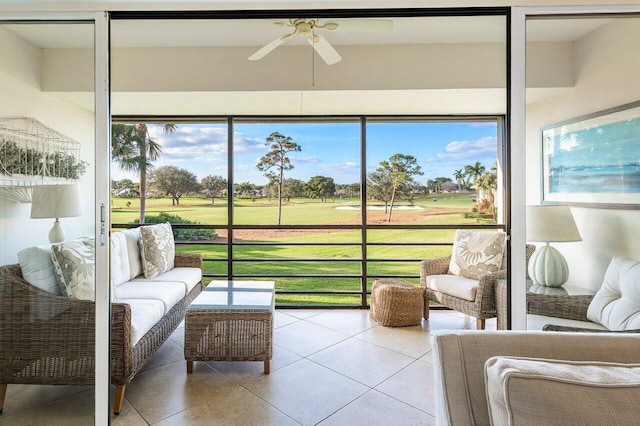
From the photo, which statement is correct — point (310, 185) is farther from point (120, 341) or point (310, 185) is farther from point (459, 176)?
point (120, 341)

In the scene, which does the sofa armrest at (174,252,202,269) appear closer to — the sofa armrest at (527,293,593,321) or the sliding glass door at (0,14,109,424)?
the sliding glass door at (0,14,109,424)

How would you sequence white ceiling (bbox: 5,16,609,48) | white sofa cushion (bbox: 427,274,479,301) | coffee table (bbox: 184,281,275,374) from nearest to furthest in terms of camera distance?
coffee table (bbox: 184,281,275,374) → white ceiling (bbox: 5,16,609,48) → white sofa cushion (bbox: 427,274,479,301)

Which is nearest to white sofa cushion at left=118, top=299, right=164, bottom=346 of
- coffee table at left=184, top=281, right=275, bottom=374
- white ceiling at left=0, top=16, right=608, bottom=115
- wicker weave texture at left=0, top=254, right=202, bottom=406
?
coffee table at left=184, top=281, right=275, bottom=374

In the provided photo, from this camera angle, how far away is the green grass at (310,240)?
4.48 m

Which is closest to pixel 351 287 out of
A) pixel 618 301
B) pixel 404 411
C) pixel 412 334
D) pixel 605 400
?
pixel 412 334

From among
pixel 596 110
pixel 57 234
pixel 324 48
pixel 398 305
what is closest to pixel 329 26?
pixel 324 48

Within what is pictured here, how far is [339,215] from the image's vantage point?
4.57m

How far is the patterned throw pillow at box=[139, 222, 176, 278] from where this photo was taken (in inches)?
136

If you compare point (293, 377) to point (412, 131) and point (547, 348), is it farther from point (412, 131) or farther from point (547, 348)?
point (412, 131)

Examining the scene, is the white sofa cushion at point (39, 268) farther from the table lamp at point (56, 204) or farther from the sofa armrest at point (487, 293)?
the sofa armrest at point (487, 293)

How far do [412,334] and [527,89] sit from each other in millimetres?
2358

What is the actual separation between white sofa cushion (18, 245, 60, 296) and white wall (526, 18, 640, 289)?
261 centimetres

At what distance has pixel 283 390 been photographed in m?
2.31

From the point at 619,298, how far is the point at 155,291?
313cm
